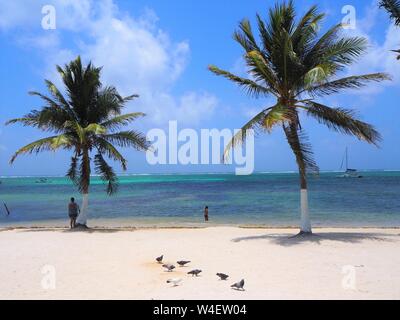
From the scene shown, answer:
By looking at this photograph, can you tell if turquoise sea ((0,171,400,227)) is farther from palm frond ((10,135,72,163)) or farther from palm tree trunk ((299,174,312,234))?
palm frond ((10,135,72,163))

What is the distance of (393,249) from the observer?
12445mm

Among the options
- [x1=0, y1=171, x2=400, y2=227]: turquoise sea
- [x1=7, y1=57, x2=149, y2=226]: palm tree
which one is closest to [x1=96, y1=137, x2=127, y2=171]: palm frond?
[x1=7, y1=57, x2=149, y2=226]: palm tree

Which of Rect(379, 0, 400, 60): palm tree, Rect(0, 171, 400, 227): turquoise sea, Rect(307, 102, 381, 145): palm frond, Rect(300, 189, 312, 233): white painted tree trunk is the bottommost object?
Rect(0, 171, 400, 227): turquoise sea

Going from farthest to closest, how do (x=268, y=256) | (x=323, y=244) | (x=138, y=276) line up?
1. (x=323, y=244)
2. (x=268, y=256)
3. (x=138, y=276)

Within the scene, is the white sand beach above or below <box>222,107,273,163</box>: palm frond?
below

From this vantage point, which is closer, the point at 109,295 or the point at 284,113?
the point at 109,295

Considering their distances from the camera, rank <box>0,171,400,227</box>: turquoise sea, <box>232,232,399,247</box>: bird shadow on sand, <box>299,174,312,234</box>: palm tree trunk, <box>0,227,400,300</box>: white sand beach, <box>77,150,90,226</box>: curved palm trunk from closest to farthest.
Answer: <box>0,227,400,300</box>: white sand beach < <box>232,232,399,247</box>: bird shadow on sand < <box>299,174,312,234</box>: palm tree trunk < <box>77,150,90,226</box>: curved palm trunk < <box>0,171,400,227</box>: turquoise sea

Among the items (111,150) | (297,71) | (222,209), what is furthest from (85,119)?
(222,209)

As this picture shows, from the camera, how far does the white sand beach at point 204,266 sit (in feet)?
25.9

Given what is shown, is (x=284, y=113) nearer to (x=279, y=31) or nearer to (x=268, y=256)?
(x=279, y=31)

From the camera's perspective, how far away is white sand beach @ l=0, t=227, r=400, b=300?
7.91m
